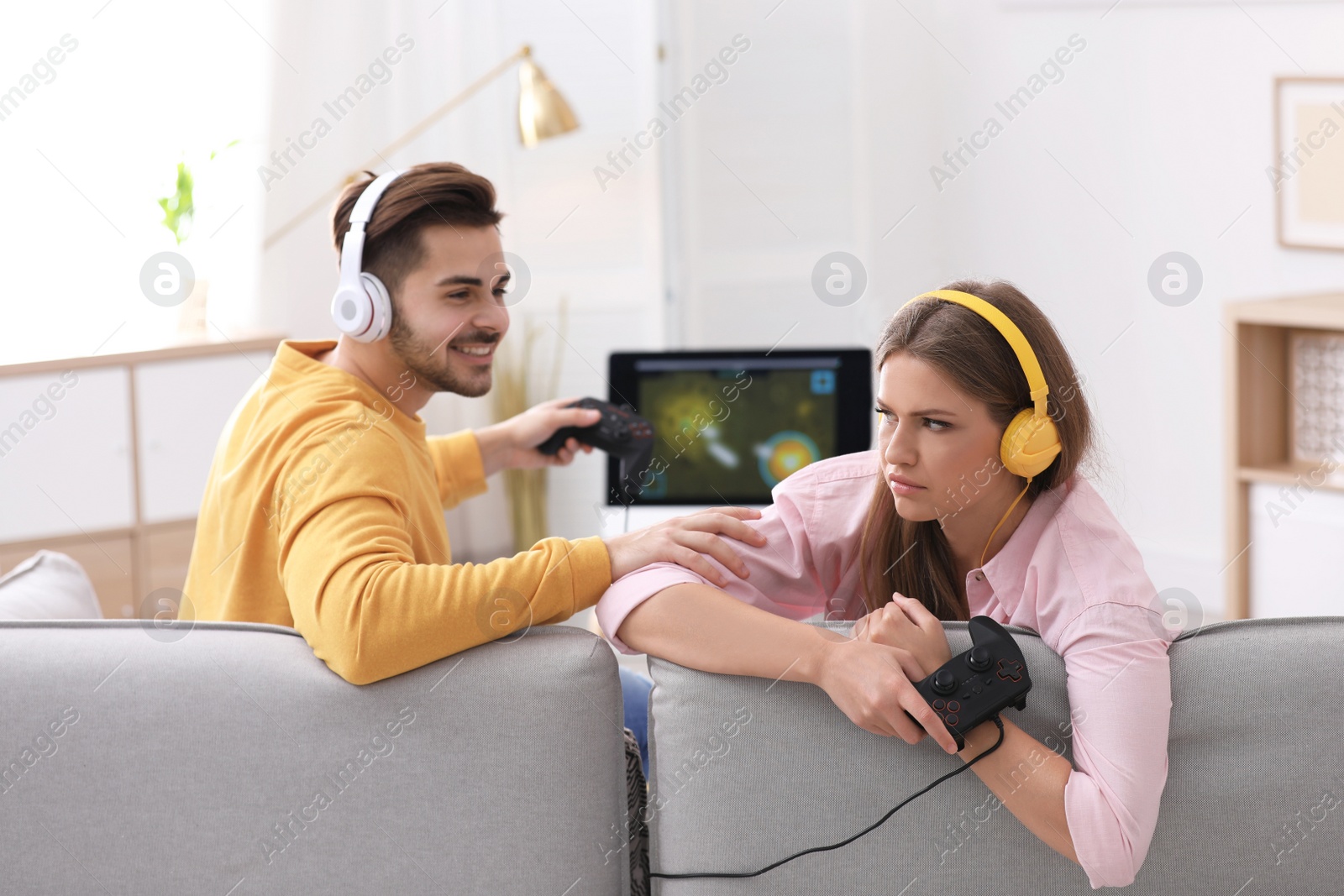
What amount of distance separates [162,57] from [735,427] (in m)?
2.33

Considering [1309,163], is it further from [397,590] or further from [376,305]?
[397,590]

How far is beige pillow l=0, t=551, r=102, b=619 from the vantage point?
1.51m

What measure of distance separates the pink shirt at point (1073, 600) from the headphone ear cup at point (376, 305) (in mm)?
535

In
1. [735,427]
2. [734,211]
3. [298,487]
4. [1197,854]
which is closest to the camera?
[1197,854]

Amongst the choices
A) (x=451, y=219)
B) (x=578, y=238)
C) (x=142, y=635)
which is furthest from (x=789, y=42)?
(x=142, y=635)

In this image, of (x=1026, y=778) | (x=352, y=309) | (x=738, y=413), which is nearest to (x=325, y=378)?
(x=352, y=309)

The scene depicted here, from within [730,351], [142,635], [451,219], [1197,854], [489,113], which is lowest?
[1197,854]

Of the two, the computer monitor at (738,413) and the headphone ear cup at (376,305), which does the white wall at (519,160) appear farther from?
the headphone ear cup at (376,305)

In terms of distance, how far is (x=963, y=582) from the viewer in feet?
4.94

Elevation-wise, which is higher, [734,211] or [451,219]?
[734,211]

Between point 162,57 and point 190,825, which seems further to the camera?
point 162,57

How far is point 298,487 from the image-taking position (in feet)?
4.55

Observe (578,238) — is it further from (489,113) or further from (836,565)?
(836,565)

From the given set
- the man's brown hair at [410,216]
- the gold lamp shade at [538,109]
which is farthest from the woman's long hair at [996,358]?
the gold lamp shade at [538,109]
